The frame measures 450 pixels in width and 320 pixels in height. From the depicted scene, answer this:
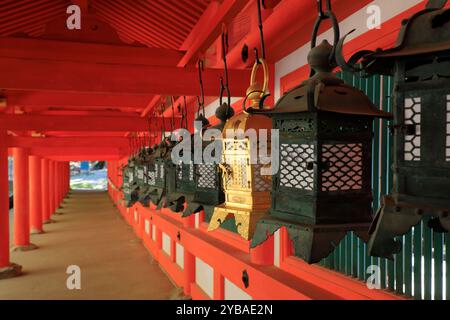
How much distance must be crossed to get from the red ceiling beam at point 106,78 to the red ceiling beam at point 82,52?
73cm

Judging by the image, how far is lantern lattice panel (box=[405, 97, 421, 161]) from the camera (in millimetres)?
1179

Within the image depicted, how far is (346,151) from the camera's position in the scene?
57.2 inches

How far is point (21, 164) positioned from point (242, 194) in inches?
457

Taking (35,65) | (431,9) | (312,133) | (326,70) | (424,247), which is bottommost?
(424,247)

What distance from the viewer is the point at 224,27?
8.55 feet

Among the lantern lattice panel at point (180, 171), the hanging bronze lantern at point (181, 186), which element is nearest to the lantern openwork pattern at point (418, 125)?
the hanging bronze lantern at point (181, 186)

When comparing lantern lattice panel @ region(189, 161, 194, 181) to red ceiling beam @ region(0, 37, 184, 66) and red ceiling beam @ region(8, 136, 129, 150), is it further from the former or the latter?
red ceiling beam @ region(8, 136, 129, 150)

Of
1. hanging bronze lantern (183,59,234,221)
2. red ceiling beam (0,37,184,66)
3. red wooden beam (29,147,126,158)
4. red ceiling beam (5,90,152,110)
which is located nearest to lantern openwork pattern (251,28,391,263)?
hanging bronze lantern (183,59,234,221)

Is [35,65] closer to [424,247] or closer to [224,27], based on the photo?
[224,27]

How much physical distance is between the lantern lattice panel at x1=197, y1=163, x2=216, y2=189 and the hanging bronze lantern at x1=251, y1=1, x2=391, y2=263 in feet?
2.41

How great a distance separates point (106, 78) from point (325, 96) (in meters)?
2.54

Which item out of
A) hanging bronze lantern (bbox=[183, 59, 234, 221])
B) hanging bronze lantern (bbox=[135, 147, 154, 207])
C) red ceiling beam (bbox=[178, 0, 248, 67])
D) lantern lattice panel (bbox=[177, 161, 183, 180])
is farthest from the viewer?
hanging bronze lantern (bbox=[135, 147, 154, 207])

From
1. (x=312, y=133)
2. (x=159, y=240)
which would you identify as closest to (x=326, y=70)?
(x=312, y=133)

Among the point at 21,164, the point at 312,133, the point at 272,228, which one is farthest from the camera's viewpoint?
the point at 21,164
